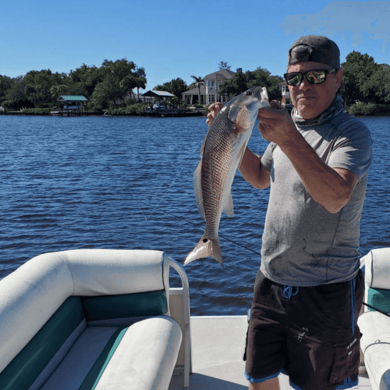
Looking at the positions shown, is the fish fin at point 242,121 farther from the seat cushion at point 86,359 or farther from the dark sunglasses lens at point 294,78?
the seat cushion at point 86,359

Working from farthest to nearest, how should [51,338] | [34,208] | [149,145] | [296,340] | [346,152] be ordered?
[149,145] → [34,208] → [51,338] → [296,340] → [346,152]

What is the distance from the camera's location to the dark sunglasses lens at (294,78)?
94.0 inches

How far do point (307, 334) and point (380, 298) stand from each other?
1379 mm

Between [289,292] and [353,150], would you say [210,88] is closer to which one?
[289,292]

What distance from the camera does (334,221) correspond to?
7.60ft

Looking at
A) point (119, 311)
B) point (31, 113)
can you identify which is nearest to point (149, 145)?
point (119, 311)

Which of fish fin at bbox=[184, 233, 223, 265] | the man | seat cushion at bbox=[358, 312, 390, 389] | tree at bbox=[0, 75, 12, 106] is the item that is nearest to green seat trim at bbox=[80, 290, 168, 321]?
the man

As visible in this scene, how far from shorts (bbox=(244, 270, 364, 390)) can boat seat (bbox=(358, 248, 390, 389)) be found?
22.5 inches

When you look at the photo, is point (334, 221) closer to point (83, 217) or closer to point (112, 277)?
point (112, 277)

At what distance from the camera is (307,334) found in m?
2.44

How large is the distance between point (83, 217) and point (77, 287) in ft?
32.3

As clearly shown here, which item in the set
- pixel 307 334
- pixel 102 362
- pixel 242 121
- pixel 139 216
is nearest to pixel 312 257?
pixel 307 334

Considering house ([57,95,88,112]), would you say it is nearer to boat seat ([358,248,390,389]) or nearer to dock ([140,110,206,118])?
dock ([140,110,206,118])

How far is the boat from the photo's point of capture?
2797mm
